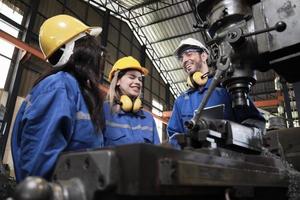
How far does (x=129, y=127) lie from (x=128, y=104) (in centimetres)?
19

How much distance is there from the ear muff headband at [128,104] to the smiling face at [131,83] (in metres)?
0.05

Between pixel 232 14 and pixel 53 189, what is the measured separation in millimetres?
957

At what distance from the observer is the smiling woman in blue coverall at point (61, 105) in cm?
100

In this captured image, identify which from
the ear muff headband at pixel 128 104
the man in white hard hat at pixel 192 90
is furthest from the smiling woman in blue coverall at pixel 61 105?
the ear muff headband at pixel 128 104

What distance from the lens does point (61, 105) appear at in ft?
3.45

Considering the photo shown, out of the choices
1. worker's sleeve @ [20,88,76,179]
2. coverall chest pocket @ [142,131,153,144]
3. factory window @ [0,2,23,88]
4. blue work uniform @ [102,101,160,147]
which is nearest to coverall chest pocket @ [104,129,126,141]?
blue work uniform @ [102,101,160,147]

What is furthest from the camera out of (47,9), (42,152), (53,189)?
(47,9)

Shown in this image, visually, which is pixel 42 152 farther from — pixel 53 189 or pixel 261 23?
pixel 261 23

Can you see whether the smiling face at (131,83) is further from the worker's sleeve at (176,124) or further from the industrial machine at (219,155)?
the industrial machine at (219,155)

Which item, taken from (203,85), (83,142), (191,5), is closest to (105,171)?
(83,142)

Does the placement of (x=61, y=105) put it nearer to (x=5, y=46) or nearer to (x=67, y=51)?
(x=67, y=51)

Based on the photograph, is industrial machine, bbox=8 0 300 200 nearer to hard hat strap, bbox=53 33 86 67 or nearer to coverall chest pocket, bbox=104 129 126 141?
hard hat strap, bbox=53 33 86 67

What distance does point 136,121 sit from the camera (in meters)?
2.28

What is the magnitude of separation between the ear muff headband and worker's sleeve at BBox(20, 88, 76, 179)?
1156 mm
